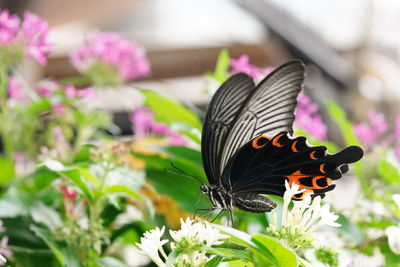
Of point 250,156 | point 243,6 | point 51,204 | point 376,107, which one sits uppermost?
point 250,156

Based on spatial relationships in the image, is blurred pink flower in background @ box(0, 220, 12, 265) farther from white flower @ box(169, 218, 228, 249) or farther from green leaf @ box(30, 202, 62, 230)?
white flower @ box(169, 218, 228, 249)

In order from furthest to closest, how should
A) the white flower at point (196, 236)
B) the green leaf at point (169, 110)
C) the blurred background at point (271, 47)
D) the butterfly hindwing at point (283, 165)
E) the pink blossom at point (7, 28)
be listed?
the blurred background at point (271, 47) → the green leaf at point (169, 110) → the pink blossom at point (7, 28) → the butterfly hindwing at point (283, 165) → the white flower at point (196, 236)

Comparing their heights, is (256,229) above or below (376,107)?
above

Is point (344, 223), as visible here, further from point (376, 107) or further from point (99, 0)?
point (376, 107)

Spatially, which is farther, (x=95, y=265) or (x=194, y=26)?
(x=194, y=26)

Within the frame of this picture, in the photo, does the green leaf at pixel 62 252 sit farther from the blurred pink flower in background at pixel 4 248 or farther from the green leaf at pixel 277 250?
the green leaf at pixel 277 250

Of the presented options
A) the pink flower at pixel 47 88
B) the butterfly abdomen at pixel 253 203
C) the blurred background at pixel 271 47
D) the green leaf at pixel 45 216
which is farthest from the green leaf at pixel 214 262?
the blurred background at pixel 271 47

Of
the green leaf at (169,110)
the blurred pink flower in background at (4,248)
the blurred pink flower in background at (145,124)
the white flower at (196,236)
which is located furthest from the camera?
the blurred pink flower in background at (145,124)

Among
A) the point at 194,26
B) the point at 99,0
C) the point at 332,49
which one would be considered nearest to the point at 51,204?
the point at 99,0
